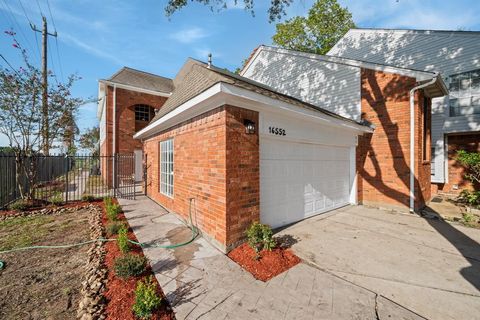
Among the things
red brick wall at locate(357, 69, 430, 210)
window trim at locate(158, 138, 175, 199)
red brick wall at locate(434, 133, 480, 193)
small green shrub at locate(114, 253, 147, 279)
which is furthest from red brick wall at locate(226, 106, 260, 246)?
red brick wall at locate(434, 133, 480, 193)

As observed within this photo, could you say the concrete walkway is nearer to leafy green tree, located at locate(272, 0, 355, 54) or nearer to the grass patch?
the grass patch

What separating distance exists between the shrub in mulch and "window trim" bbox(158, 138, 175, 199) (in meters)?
3.45

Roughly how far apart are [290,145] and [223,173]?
2.32 meters

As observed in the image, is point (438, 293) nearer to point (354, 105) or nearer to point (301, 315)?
point (301, 315)

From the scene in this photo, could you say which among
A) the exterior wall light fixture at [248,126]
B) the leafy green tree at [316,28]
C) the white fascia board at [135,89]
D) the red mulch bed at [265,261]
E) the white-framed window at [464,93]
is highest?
the leafy green tree at [316,28]

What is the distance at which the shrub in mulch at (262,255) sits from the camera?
3.28 metres

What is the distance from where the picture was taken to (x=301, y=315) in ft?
7.77

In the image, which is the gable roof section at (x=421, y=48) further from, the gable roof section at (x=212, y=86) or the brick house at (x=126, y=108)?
the brick house at (x=126, y=108)

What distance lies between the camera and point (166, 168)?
709 centimetres

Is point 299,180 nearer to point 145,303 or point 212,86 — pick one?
point 212,86

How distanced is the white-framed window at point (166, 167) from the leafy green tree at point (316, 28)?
19.3 meters

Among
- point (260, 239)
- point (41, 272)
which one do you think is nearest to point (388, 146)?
point (260, 239)

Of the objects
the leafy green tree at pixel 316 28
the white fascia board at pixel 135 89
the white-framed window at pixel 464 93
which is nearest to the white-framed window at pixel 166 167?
the white fascia board at pixel 135 89

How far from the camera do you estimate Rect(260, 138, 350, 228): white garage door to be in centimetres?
477
